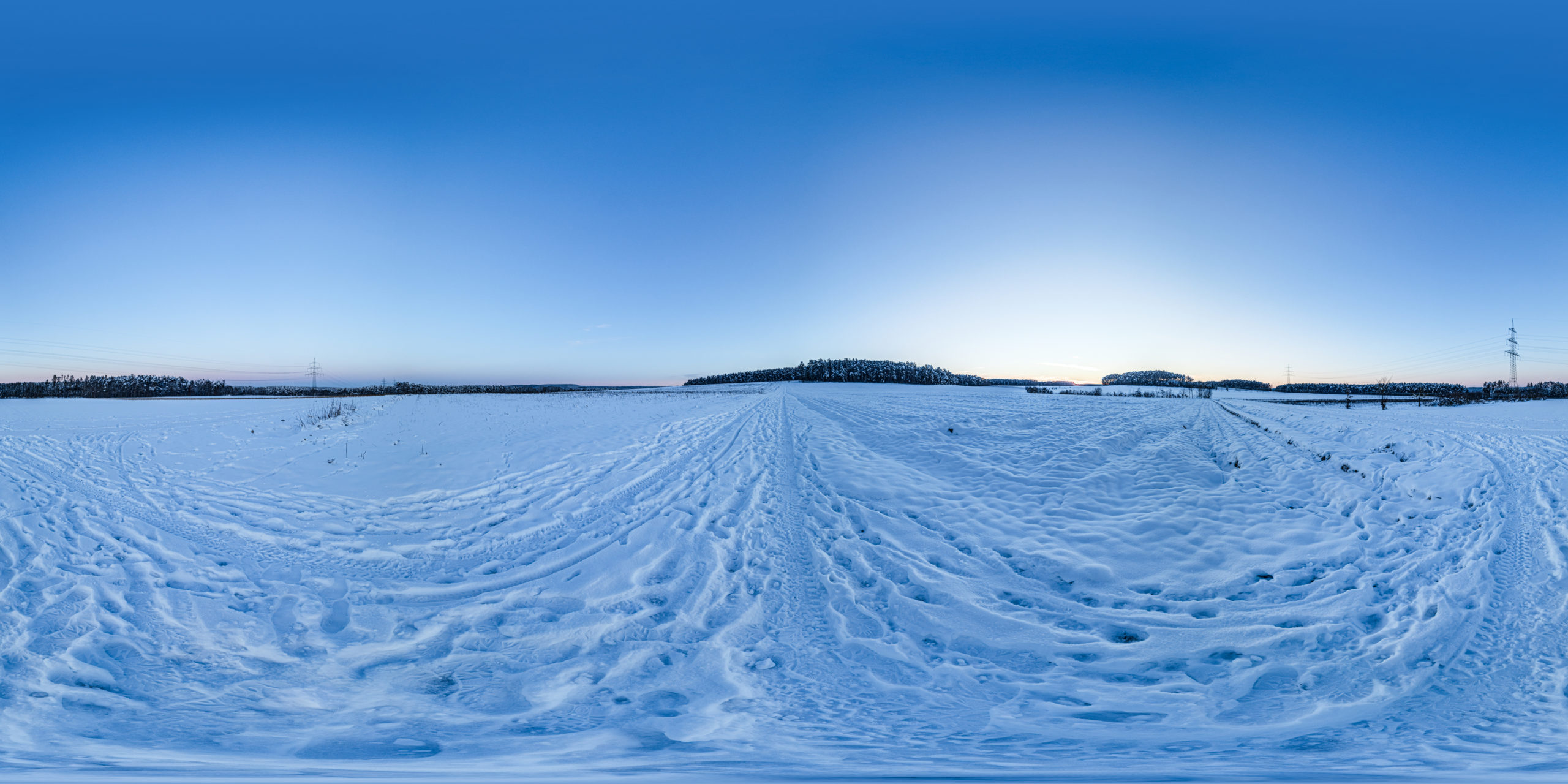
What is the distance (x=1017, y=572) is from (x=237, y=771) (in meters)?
6.02

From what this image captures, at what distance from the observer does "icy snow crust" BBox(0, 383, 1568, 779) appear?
3.40 metres

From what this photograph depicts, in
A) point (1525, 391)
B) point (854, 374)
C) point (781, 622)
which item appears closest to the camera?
point (781, 622)

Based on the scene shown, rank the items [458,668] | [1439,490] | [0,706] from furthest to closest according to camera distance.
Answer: [1439,490] → [458,668] → [0,706]

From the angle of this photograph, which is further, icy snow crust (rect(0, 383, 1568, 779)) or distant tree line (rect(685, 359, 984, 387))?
distant tree line (rect(685, 359, 984, 387))

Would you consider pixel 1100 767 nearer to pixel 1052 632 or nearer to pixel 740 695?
pixel 1052 632

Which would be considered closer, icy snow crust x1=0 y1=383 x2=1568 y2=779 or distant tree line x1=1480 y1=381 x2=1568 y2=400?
icy snow crust x1=0 y1=383 x2=1568 y2=779

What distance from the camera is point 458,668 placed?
412 centimetres

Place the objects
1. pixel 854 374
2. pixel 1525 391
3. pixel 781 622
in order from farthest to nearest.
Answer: pixel 854 374, pixel 1525 391, pixel 781 622

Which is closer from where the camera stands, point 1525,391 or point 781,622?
point 781,622

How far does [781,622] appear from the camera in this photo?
473cm

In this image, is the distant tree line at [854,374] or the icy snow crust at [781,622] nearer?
the icy snow crust at [781,622]

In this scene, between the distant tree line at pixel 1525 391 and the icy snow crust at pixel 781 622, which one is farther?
the distant tree line at pixel 1525 391

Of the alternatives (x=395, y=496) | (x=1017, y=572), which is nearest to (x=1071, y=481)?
(x=1017, y=572)

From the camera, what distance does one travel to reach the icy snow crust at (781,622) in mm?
3396
